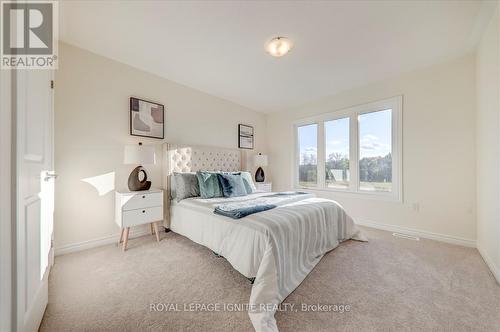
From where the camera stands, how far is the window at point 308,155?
4.25 metres

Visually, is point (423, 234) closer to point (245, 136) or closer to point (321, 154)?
point (321, 154)

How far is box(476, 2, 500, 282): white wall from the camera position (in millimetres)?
1850

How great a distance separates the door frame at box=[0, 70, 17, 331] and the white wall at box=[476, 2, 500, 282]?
3494 mm

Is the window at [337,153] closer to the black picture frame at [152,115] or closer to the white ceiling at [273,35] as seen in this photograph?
the white ceiling at [273,35]

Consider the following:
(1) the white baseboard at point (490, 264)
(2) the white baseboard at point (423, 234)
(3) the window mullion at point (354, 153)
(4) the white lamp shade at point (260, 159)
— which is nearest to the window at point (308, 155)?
(3) the window mullion at point (354, 153)

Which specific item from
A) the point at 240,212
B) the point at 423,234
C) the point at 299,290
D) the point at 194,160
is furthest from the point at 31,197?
the point at 423,234

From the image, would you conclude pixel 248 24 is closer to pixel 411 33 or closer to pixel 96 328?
pixel 411 33

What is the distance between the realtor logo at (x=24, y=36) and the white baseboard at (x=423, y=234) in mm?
4380

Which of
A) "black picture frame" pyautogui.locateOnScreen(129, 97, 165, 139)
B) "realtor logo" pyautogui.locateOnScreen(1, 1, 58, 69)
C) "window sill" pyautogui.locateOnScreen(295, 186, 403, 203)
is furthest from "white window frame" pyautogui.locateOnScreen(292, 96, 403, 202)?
"realtor logo" pyautogui.locateOnScreen(1, 1, 58, 69)

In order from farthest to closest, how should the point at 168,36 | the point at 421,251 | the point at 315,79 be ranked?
the point at 315,79 → the point at 421,251 → the point at 168,36

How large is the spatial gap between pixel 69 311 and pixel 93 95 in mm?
2457

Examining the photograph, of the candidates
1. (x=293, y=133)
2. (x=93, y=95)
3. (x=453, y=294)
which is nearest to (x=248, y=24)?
(x=93, y=95)

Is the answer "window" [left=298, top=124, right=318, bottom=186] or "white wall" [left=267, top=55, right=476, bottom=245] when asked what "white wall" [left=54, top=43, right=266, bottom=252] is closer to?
"window" [left=298, top=124, right=318, bottom=186]

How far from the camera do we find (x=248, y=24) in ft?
6.68
